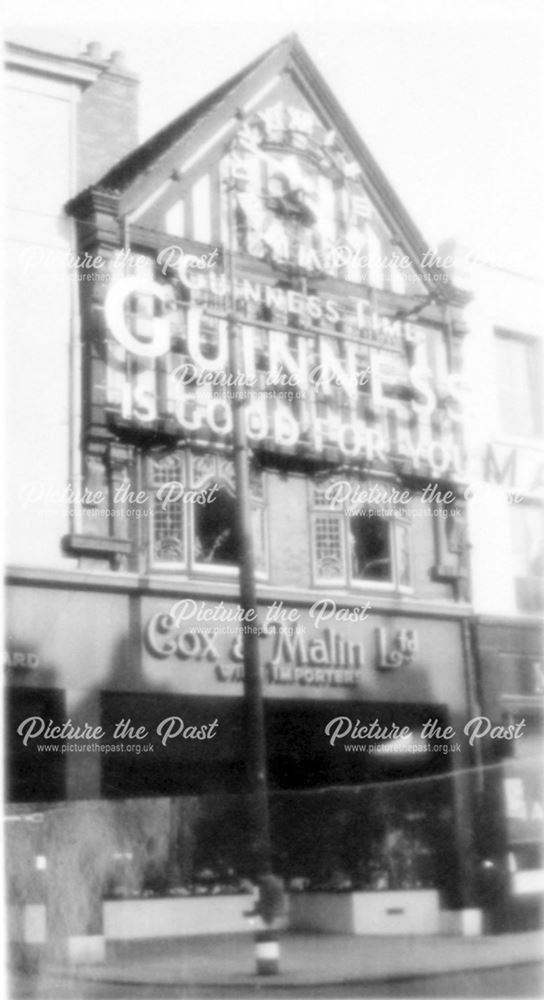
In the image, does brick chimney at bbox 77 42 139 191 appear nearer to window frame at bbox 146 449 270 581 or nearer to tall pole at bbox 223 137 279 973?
tall pole at bbox 223 137 279 973

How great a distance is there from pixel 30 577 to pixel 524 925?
566 cm

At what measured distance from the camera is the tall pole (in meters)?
10.7

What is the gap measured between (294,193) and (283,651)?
5005 millimetres

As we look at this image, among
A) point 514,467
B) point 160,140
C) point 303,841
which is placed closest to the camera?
point 303,841

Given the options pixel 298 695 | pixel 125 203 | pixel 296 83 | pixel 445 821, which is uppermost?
pixel 296 83

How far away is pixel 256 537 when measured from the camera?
1320cm

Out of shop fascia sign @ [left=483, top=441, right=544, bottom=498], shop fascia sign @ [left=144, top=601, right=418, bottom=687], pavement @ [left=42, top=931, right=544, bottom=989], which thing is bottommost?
pavement @ [left=42, top=931, right=544, bottom=989]

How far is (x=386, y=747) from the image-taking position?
11891 mm

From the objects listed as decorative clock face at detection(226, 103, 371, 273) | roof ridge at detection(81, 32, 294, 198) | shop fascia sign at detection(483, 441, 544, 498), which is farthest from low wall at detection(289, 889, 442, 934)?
roof ridge at detection(81, 32, 294, 198)

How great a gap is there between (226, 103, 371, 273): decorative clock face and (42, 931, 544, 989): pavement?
22.6 feet

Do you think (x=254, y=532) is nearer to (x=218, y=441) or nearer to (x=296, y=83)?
(x=218, y=441)

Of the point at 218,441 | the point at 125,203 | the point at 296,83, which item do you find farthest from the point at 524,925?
the point at 296,83

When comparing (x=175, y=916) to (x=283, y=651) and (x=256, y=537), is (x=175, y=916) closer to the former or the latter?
(x=283, y=651)

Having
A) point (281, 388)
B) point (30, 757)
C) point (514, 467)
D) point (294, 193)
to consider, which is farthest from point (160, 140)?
point (30, 757)
